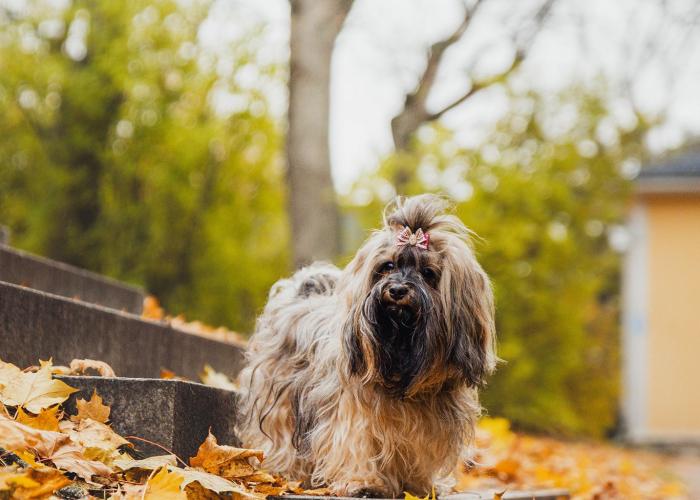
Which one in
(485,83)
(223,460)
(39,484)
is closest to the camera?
(39,484)

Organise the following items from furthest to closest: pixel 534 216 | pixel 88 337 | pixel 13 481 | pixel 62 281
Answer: pixel 534 216 → pixel 62 281 → pixel 88 337 → pixel 13 481

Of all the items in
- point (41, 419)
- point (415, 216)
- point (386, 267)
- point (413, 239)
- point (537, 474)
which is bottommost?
point (537, 474)

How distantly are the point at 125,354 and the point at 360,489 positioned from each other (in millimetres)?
1420

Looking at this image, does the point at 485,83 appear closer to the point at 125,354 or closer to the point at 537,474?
the point at 537,474

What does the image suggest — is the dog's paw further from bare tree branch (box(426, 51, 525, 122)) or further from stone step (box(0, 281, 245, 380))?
bare tree branch (box(426, 51, 525, 122))

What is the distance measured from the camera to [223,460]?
3562 mm

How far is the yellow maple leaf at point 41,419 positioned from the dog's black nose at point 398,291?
128cm

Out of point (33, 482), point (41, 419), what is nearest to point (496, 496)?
point (41, 419)

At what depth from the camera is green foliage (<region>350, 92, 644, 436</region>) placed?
38.5ft

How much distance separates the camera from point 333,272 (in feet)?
16.5

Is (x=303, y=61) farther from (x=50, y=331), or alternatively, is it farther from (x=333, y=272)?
(x=50, y=331)

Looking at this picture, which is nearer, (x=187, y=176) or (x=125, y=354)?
(x=125, y=354)

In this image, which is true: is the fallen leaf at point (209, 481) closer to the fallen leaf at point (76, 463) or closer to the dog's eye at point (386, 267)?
the fallen leaf at point (76, 463)

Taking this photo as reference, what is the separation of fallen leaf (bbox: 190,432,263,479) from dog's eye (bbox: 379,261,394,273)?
0.86m
